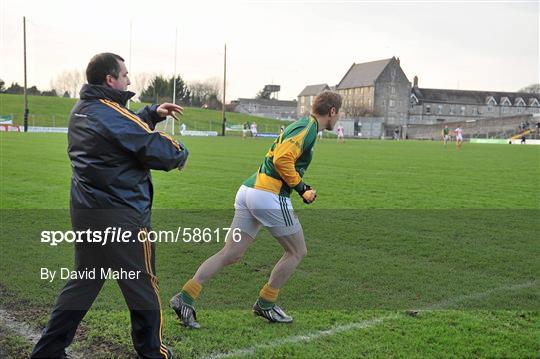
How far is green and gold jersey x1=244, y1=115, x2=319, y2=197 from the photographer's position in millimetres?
4492

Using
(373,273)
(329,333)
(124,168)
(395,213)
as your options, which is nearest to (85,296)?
(124,168)

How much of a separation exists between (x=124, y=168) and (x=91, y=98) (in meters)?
0.51

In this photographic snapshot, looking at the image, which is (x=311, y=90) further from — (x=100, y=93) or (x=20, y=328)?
(x=100, y=93)

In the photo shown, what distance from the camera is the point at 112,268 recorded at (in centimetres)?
350

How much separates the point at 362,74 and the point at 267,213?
12519 centimetres

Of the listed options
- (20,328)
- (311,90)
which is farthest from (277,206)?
(311,90)

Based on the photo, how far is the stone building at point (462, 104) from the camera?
126m

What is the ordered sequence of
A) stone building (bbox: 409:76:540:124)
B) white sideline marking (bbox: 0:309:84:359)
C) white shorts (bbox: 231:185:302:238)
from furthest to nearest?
stone building (bbox: 409:76:540:124)
white shorts (bbox: 231:185:302:238)
white sideline marking (bbox: 0:309:84:359)

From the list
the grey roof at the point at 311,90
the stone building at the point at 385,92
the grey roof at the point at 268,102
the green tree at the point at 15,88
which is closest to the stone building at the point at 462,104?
the stone building at the point at 385,92

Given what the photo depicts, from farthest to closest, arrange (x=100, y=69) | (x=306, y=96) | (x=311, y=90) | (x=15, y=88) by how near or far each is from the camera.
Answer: (x=306, y=96), (x=311, y=90), (x=15, y=88), (x=100, y=69)

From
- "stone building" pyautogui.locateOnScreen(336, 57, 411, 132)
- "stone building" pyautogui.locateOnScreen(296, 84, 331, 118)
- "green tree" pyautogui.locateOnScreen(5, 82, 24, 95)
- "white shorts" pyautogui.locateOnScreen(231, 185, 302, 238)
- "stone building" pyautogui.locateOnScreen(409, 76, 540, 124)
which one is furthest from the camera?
"stone building" pyautogui.locateOnScreen(296, 84, 331, 118)

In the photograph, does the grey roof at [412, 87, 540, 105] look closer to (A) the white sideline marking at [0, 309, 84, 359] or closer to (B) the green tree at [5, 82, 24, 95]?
(B) the green tree at [5, 82, 24, 95]

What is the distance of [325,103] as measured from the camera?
4.73 m

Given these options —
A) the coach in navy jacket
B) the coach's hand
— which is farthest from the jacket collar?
the coach's hand
